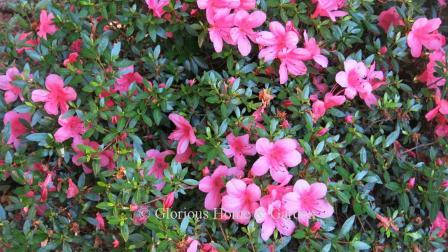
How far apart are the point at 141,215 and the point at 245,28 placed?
70 cm

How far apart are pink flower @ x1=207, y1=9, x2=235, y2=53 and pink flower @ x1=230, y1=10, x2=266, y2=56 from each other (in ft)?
0.07

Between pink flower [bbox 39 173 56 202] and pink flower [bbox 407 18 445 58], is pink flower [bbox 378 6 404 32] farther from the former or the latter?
pink flower [bbox 39 173 56 202]

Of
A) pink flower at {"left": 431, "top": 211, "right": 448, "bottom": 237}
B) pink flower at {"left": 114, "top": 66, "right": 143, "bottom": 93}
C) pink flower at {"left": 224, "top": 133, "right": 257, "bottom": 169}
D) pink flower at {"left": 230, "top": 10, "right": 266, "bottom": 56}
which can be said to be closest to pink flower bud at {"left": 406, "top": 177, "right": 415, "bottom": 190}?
pink flower at {"left": 431, "top": 211, "right": 448, "bottom": 237}

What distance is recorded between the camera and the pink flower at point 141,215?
5.36 ft

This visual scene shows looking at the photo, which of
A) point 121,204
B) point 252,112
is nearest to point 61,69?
point 121,204

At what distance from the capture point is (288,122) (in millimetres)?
1864

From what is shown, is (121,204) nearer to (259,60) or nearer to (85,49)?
(85,49)

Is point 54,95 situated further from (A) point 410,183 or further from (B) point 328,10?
(A) point 410,183

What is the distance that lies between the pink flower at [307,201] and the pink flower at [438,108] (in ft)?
1.89

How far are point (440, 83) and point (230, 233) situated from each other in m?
0.95

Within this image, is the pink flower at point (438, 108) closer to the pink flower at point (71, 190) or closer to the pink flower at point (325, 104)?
the pink flower at point (325, 104)

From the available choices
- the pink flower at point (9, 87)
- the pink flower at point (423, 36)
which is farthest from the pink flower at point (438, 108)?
the pink flower at point (9, 87)

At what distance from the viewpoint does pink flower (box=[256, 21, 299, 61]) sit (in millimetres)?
1821

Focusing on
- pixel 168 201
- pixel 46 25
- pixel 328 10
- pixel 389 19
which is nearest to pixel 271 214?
pixel 168 201
